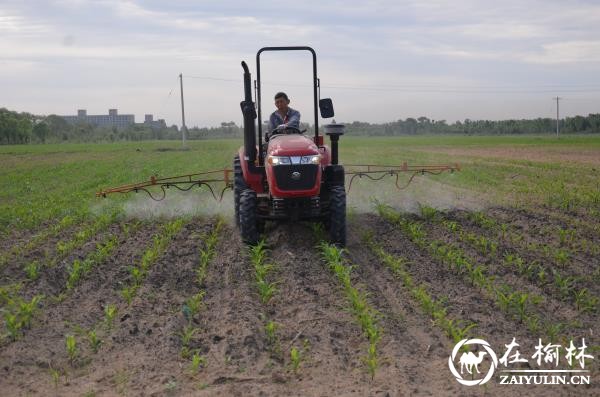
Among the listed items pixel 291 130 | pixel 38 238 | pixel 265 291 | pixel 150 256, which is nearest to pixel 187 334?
pixel 265 291

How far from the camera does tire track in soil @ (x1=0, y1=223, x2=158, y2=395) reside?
4809 millimetres

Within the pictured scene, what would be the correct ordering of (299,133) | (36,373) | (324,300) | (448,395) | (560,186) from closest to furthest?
(448,395) → (36,373) → (324,300) → (299,133) → (560,186)

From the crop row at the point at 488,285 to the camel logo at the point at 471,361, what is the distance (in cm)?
61

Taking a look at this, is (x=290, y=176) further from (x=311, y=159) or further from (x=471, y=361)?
(x=471, y=361)

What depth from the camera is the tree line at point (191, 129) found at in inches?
3034

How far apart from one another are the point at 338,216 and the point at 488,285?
7.71 feet

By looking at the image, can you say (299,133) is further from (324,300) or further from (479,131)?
(479,131)

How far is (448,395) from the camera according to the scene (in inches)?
175

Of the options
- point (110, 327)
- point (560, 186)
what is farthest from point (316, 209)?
point (560, 186)

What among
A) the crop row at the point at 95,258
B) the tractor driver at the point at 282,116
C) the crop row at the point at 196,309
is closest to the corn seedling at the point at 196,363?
the crop row at the point at 196,309

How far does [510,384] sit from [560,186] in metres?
12.4

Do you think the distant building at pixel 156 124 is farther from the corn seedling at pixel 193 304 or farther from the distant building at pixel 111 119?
the corn seedling at pixel 193 304

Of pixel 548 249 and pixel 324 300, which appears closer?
pixel 324 300

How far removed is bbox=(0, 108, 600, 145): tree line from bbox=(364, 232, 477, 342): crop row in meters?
68.8
